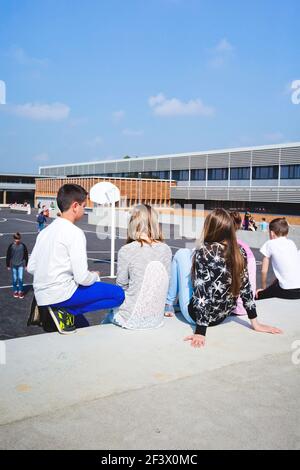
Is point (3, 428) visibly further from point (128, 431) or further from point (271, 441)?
point (271, 441)

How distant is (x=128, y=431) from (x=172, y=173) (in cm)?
5339

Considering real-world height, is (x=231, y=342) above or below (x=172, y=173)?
below

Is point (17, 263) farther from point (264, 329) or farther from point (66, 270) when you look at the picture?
point (264, 329)

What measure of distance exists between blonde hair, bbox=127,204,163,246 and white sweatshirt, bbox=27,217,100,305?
57 cm

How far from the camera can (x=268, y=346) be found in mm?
3533

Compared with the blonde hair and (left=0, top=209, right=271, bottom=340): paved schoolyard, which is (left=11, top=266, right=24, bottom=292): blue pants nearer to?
(left=0, top=209, right=271, bottom=340): paved schoolyard

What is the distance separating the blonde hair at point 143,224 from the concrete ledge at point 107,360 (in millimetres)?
855

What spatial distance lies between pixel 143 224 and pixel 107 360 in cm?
132

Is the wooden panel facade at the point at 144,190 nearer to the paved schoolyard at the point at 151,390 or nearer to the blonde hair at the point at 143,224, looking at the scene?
the blonde hair at the point at 143,224

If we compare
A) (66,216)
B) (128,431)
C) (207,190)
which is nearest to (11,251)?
(66,216)

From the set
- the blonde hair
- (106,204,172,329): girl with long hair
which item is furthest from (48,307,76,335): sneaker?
the blonde hair

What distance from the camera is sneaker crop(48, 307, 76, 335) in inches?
140

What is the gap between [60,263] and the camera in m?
3.49

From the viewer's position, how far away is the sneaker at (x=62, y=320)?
3547mm
